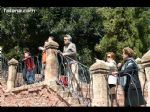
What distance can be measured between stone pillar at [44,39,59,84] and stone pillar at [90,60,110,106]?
2.49 metres

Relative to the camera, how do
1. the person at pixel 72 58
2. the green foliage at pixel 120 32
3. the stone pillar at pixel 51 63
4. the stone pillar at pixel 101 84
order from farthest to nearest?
the green foliage at pixel 120 32
the stone pillar at pixel 51 63
the person at pixel 72 58
the stone pillar at pixel 101 84

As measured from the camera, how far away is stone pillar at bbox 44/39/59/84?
38.9 ft

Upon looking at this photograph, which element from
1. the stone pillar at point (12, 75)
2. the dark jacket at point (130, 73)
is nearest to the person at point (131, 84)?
the dark jacket at point (130, 73)

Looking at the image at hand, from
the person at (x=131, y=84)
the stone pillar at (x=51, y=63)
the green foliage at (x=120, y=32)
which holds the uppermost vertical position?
the green foliage at (x=120, y=32)

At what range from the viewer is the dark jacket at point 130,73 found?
836 cm

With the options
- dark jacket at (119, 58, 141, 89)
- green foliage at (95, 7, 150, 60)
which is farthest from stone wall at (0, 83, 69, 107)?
green foliage at (95, 7, 150, 60)

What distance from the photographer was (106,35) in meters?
25.5

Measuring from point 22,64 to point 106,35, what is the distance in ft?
36.6

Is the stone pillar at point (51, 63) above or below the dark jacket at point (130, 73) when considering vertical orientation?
above

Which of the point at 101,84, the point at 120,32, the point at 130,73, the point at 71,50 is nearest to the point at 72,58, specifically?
the point at 71,50

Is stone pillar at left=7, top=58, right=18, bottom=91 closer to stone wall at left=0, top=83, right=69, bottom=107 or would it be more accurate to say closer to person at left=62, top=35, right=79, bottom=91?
stone wall at left=0, top=83, right=69, bottom=107

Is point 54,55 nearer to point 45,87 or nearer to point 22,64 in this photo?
point 45,87

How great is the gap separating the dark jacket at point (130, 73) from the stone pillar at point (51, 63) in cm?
347

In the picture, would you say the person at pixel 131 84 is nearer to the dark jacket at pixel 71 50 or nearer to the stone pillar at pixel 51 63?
the dark jacket at pixel 71 50
